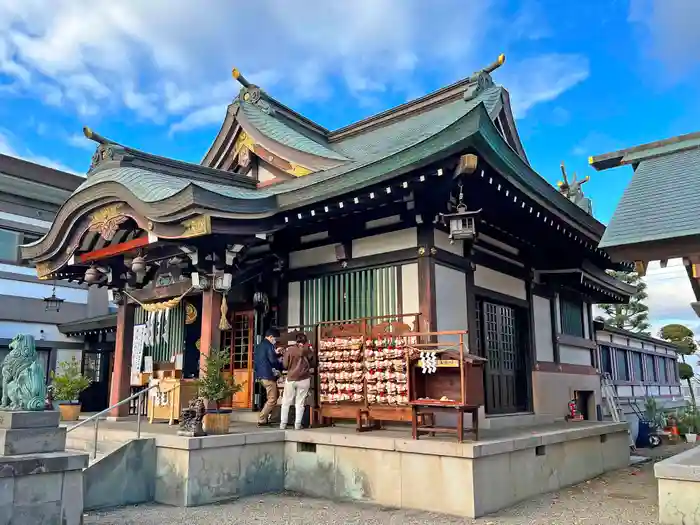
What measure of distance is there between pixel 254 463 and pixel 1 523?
11.3 ft

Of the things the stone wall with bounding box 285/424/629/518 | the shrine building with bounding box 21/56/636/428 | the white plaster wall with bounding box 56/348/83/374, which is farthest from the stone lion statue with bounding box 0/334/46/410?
the white plaster wall with bounding box 56/348/83/374

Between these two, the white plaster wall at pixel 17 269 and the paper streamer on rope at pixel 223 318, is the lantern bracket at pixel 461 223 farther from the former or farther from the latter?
the white plaster wall at pixel 17 269

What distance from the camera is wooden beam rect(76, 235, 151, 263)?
9.80 m

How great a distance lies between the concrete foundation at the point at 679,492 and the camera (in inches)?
239

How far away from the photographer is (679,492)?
620 centimetres

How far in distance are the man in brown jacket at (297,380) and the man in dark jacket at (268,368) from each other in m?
0.50

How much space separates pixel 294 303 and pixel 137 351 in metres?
3.64

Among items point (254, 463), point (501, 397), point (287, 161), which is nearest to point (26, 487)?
point (254, 463)

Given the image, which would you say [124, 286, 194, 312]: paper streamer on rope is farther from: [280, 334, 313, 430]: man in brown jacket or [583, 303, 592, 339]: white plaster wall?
[583, 303, 592, 339]: white plaster wall

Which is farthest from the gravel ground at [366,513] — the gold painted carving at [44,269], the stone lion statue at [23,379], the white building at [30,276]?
the white building at [30,276]

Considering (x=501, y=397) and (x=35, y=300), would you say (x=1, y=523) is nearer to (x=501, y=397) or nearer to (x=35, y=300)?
(x=501, y=397)

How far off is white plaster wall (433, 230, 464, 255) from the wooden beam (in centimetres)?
463

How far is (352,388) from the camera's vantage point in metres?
8.74

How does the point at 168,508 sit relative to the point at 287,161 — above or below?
below
